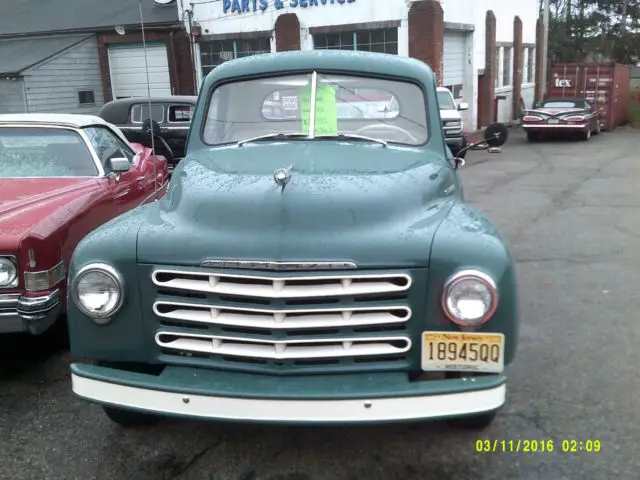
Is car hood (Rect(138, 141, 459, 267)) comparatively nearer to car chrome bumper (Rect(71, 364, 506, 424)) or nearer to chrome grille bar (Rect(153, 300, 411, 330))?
chrome grille bar (Rect(153, 300, 411, 330))

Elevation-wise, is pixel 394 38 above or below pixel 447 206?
above

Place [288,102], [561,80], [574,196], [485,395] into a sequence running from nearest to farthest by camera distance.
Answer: [485,395] < [288,102] < [574,196] < [561,80]

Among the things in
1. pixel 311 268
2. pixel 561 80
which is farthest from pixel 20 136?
pixel 561 80

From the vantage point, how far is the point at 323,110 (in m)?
4.07

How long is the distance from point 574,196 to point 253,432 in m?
8.48

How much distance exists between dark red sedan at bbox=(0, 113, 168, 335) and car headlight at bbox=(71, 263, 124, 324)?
3.45 feet

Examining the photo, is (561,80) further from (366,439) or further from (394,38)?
(366,439)

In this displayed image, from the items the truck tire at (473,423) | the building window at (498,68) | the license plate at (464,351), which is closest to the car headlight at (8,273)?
the license plate at (464,351)

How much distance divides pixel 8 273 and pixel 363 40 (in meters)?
17.0

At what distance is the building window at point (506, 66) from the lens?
1040 inches

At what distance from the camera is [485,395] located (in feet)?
8.75

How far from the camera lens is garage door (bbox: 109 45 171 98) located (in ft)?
71.7

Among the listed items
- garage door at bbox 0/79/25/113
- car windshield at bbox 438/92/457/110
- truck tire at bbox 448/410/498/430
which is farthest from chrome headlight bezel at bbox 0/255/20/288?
garage door at bbox 0/79/25/113
